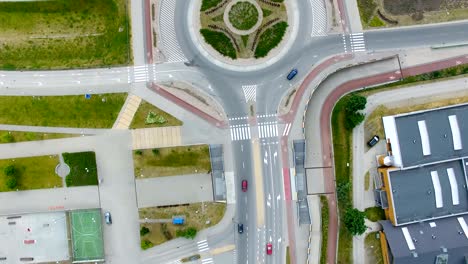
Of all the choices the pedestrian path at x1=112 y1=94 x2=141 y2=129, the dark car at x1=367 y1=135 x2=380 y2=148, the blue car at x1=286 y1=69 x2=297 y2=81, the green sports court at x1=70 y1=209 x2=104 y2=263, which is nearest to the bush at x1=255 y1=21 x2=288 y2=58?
the blue car at x1=286 y1=69 x2=297 y2=81

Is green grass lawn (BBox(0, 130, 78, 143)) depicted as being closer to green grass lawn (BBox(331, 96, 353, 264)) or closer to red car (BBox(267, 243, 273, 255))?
red car (BBox(267, 243, 273, 255))

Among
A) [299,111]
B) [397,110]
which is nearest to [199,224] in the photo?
[299,111]

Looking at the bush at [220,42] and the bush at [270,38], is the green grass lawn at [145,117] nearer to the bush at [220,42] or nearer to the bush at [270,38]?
the bush at [220,42]

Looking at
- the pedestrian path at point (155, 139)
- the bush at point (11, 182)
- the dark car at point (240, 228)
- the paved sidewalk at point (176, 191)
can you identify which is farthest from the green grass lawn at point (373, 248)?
the bush at point (11, 182)

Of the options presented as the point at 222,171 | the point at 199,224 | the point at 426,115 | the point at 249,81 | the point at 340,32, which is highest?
the point at 340,32

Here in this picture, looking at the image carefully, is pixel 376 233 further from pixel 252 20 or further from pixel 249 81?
pixel 252 20

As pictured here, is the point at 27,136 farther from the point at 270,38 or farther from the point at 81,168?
the point at 270,38
